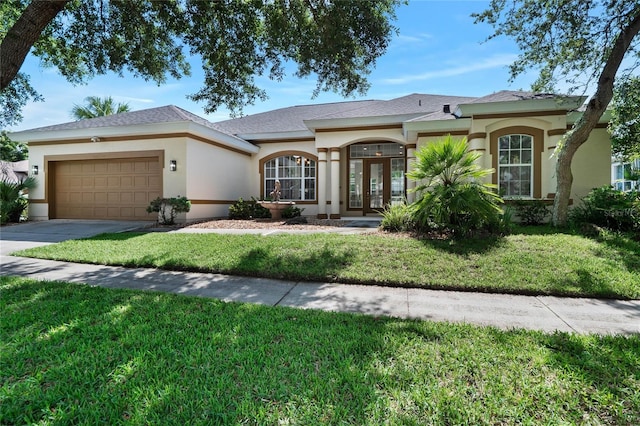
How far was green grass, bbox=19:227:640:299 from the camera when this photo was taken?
472 centimetres

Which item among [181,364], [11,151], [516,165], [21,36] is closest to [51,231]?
[21,36]

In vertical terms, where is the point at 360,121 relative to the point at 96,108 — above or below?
below

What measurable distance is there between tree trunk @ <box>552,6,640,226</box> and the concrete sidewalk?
5.08 m

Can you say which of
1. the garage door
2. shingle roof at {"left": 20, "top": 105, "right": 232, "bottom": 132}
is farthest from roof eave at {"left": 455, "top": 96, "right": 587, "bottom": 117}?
the garage door

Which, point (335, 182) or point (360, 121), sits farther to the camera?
point (335, 182)

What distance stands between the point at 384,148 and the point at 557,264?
31.6 ft

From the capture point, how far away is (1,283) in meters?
4.57

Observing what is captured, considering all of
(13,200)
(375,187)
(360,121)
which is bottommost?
(13,200)

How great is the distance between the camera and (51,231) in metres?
10.0

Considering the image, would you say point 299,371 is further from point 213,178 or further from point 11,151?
point 11,151

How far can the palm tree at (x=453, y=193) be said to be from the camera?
6.86m

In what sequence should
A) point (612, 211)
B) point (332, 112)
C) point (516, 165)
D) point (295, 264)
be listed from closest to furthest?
point (295, 264) → point (612, 211) → point (516, 165) → point (332, 112)

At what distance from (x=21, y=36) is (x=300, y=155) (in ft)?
33.2

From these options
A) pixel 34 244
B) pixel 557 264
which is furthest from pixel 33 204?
pixel 557 264
